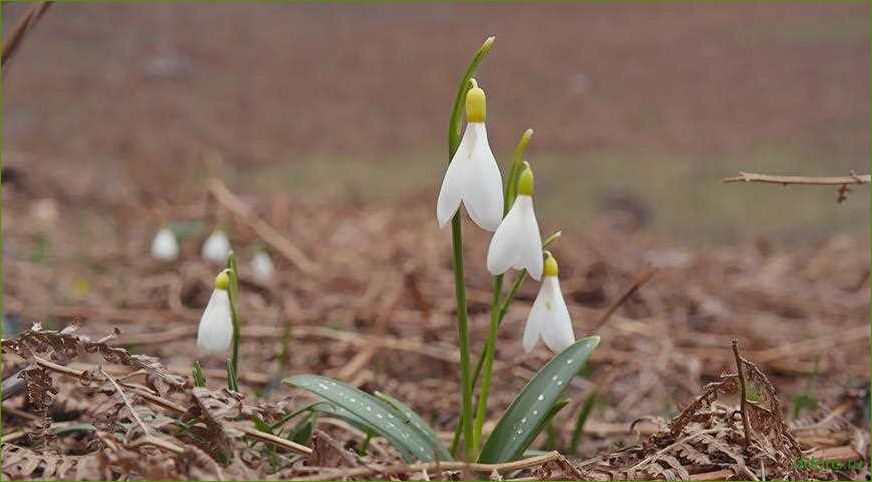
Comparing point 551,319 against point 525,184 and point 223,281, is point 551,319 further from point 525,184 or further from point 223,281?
point 223,281

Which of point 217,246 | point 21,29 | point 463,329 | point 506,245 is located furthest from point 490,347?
point 217,246

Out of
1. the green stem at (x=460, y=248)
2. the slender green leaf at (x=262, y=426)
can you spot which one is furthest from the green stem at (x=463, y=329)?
the slender green leaf at (x=262, y=426)

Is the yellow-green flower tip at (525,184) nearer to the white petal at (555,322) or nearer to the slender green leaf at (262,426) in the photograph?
the white petal at (555,322)

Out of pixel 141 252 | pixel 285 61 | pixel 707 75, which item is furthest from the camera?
pixel 285 61

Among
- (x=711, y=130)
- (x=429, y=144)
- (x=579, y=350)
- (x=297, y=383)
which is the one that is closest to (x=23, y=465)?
(x=297, y=383)

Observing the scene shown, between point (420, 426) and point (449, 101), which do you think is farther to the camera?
point (449, 101)

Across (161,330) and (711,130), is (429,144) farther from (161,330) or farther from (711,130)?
(161,330)

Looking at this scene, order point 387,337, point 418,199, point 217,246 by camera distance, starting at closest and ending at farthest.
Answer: point 387,337
point 217,246
point 418,199
